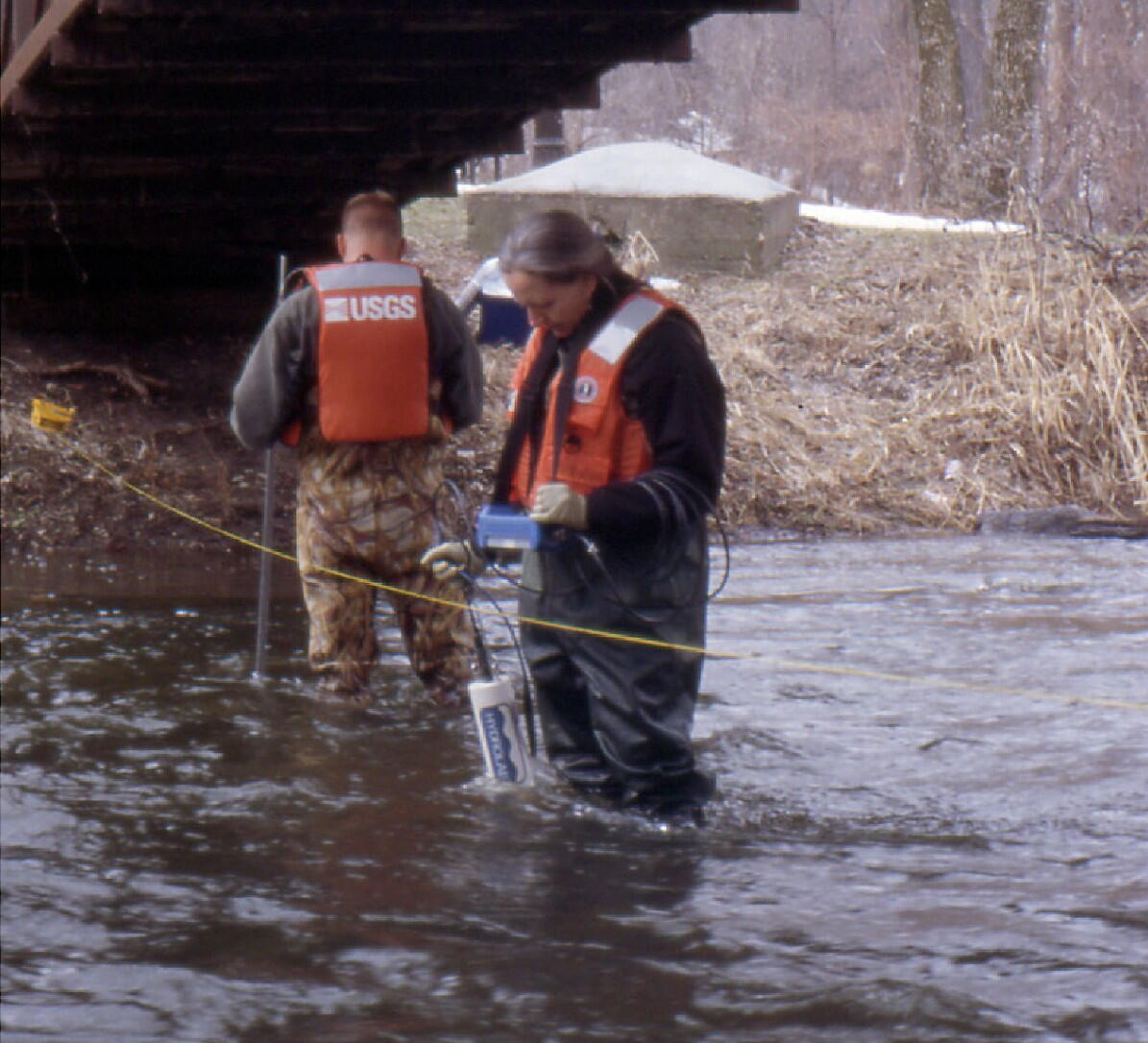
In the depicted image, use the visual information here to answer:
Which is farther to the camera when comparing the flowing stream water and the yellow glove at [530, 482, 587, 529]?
the yellow glove at [530, 482, 587, 529]

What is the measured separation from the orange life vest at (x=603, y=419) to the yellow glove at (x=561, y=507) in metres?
0.17

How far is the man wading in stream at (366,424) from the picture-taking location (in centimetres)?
737

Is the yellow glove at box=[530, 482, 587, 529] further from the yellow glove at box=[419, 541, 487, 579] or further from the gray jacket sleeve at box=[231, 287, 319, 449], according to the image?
the gray jacket sleeve at box=[231, 287, 319, 449]

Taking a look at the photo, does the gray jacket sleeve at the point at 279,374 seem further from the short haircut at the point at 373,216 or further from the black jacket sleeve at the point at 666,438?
the black jacket sleeve at the point at 666,438

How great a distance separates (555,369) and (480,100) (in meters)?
5.67

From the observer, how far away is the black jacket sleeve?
5445 millimetres

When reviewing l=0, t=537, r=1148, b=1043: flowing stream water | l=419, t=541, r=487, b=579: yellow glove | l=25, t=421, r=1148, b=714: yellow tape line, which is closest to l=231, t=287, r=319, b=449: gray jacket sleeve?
l=25, t=421, r=1148, b=714: yellow tape line

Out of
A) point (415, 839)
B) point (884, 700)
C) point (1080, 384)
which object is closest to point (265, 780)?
point (415, 839)

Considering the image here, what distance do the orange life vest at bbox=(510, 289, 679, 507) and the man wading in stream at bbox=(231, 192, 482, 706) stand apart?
1833mm

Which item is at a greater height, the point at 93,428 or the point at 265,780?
the point at 93,428

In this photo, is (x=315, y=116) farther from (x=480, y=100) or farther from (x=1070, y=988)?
(x=1070, y=988)

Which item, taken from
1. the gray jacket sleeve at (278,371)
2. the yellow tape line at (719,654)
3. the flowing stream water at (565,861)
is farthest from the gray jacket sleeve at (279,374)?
the flowing stream water at (565,861)

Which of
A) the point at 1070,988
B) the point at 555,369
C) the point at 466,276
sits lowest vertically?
the point at 1070,988

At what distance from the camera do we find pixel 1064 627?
10.2 m
